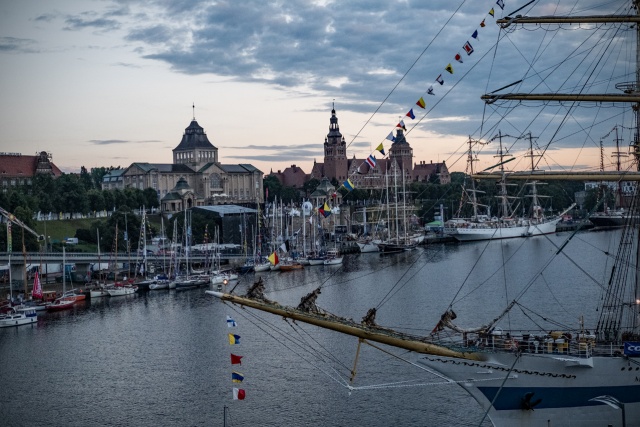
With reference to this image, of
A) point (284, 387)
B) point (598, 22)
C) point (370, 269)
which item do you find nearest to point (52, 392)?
point (284, 387)

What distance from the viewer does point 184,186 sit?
142 m

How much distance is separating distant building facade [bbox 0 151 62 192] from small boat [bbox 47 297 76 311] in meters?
73.1

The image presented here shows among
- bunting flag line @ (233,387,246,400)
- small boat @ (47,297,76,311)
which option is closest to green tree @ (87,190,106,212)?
small boat @ (47,297,76,311)

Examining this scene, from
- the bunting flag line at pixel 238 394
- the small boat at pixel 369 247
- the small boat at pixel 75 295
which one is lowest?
the bunting flag line at pixel 238 394

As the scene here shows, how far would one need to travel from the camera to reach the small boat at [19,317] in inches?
2249

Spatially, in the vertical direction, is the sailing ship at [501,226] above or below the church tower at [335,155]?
below

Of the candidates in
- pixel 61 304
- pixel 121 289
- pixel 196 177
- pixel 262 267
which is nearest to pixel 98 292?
pixel 121 289

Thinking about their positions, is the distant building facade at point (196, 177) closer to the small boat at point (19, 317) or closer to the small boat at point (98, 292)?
the small boat at point (98, 292)

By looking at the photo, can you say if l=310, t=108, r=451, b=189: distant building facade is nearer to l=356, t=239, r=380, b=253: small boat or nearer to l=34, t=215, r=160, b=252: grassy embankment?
l=356, t=239, r=380, b=253: small boat

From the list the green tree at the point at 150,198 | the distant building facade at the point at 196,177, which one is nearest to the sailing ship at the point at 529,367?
the green tree at the point at 150,198

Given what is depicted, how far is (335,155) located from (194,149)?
28.8m

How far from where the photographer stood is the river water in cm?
3362

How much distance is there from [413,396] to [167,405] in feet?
33.4

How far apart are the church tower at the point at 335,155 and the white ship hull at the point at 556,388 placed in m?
150
